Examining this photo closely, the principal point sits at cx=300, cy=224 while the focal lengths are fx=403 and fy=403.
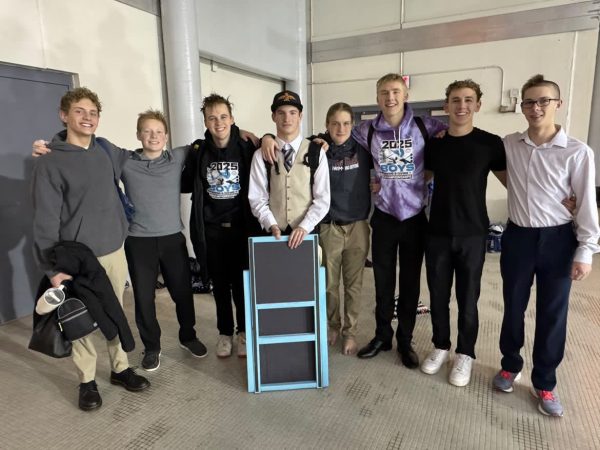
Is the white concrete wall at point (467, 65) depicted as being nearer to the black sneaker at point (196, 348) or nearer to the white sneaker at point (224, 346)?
the white sneaker at point (224, 346)

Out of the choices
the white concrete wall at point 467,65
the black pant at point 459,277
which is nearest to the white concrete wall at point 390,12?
the white concrete wall at point 467,65

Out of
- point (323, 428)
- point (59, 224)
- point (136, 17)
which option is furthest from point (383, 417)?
point (136, 17)

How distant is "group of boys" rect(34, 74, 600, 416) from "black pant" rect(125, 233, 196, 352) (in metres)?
0.18

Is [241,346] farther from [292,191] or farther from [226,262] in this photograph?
[292,191]

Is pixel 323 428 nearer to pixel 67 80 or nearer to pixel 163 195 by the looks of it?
pixel 163 195

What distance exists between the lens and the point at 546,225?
6.22 feet

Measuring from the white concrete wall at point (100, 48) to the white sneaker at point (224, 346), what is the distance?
2.21 m

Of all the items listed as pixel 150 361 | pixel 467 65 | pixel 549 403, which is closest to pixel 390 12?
pixel 467 65

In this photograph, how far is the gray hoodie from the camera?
1908mm

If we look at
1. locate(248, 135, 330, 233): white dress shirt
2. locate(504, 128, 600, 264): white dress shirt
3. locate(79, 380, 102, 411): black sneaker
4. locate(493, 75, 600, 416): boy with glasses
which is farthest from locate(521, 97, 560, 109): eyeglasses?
locate(79, 380, 102, 411): black sneaker

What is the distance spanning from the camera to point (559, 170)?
6.09ft

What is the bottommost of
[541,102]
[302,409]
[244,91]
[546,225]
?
[302,409]

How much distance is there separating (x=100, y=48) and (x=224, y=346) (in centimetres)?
281

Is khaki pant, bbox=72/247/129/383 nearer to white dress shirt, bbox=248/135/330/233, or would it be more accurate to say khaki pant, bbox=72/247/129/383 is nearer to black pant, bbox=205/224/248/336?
black pant, bbox=205/224/248/336
